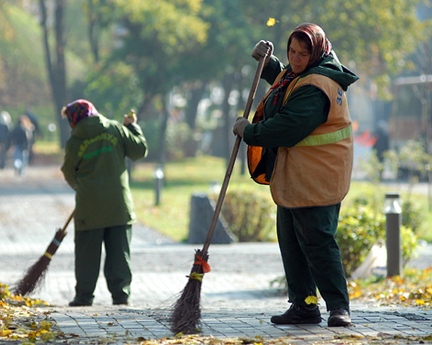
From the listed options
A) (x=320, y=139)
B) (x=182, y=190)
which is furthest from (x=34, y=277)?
(x=182, y=190)

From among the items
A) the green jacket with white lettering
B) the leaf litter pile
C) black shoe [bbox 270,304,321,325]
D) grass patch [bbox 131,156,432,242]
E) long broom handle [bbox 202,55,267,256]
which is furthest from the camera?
grass patch [bbox 131,156,432,242]

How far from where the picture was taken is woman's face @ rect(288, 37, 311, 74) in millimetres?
6367

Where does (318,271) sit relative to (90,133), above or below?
below

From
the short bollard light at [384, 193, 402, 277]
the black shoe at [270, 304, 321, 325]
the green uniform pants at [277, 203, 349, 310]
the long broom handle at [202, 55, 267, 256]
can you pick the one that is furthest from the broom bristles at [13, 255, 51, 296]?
the green uniform pants at [277, 203, 349, 310]

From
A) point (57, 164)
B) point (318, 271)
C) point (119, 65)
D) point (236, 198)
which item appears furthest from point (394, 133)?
point (318, 271)

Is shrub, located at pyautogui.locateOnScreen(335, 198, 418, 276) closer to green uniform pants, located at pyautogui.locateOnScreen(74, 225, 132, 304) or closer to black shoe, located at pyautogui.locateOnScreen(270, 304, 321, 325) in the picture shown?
green uniform pants, located at pyautogui.locateOnScreen(74, 225, 132, 304)

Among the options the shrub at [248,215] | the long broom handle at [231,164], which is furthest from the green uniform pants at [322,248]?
the shrub at [248,215]

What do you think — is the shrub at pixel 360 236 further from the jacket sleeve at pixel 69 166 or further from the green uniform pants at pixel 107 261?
the jacket sleeve at pixel 69 166

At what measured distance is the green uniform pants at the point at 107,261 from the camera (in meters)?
9.23

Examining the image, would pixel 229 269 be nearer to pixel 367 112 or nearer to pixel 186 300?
pixel 186 300

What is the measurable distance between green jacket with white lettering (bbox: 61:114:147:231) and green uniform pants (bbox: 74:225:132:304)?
0.35 ft

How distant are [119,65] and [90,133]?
79.6 ft

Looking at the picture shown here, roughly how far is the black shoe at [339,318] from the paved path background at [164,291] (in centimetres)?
7

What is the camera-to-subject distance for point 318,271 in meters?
6.49
